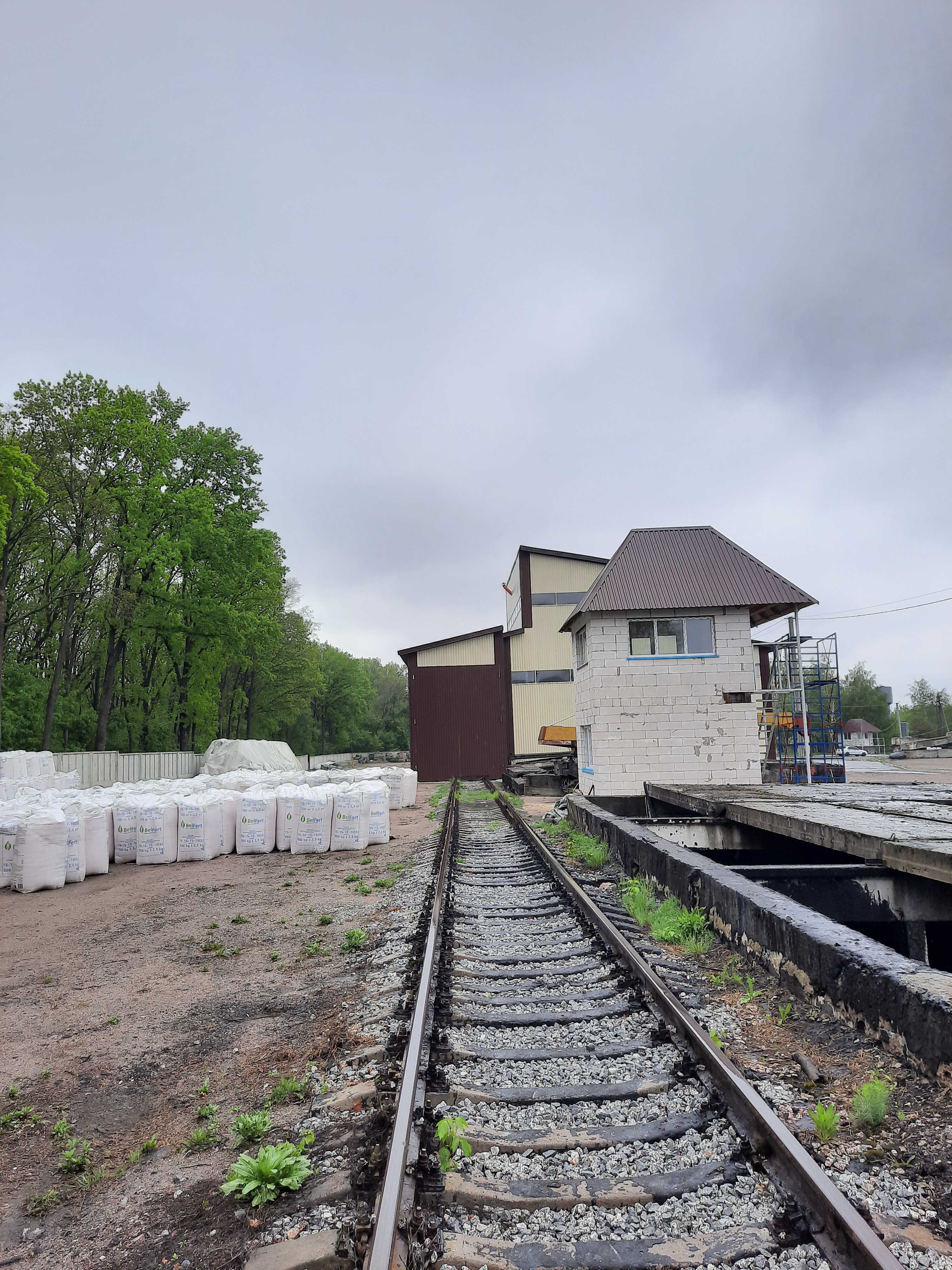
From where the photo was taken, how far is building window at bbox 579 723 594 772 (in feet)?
55.7

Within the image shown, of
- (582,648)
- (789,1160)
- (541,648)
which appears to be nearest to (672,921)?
(789,1160)

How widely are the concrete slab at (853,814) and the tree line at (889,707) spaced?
84.6 meters

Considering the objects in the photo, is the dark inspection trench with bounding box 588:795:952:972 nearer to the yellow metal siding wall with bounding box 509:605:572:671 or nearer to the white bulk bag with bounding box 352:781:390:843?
the white bulk bag with bounding box 352:781:390:843

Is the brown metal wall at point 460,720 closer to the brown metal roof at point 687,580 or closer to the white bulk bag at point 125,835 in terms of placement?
the brown metal roof at point 687,580

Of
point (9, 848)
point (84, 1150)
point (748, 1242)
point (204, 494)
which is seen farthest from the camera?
point (204, 494)

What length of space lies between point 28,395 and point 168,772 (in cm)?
1411

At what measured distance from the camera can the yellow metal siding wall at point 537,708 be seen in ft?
97.0

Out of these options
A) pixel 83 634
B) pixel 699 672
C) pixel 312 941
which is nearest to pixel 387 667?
pixel 83 634

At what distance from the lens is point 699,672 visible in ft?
52.5

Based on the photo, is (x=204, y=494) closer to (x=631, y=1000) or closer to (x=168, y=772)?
(x=168, y=772)

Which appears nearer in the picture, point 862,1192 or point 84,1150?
point 862,1192

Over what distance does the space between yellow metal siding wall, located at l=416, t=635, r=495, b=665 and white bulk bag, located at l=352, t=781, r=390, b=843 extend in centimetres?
1745

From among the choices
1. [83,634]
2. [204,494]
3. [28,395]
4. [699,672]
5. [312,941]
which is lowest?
[312,941]

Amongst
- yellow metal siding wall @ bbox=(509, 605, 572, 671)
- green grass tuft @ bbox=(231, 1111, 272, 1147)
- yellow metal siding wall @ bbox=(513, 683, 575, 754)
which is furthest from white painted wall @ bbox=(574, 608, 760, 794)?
yellow metal siding wall @ bbox=(509, 605, 572, 671)
